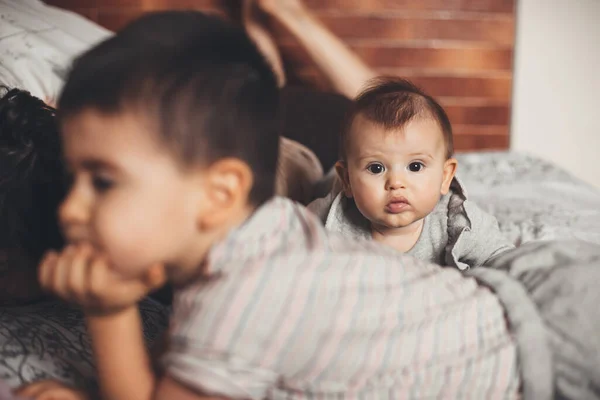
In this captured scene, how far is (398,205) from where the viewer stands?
113cm

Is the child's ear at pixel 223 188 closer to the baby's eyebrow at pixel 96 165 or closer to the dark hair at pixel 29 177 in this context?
the baby's eyebrow at pixel 96 165

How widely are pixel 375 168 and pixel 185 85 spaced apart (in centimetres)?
57

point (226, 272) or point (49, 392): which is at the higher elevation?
point (226, 272)

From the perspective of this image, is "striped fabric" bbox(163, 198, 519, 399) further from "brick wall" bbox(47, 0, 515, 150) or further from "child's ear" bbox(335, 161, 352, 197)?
"brick wall" bbox(47, 0, 515, 150)

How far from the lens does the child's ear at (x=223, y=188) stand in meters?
0.68

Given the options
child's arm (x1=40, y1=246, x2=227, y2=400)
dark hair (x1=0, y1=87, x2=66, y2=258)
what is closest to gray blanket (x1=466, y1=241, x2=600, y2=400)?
child's arm (x1=40, y1=246, x2=227, y2=400)

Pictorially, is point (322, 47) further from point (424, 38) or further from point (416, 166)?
point (416, 166)

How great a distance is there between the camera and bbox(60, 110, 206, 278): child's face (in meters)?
0.63

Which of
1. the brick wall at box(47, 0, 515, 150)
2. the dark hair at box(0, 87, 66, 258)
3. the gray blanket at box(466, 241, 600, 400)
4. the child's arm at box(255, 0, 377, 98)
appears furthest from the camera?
the brick wall at box(47, 0, 515, 150)

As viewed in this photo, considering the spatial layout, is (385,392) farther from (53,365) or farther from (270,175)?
(53,365)

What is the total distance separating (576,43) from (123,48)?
2292mm

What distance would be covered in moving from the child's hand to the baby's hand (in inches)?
5.1

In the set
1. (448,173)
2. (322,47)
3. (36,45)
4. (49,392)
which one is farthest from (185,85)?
(322,47)

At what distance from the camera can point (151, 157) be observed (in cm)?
64
